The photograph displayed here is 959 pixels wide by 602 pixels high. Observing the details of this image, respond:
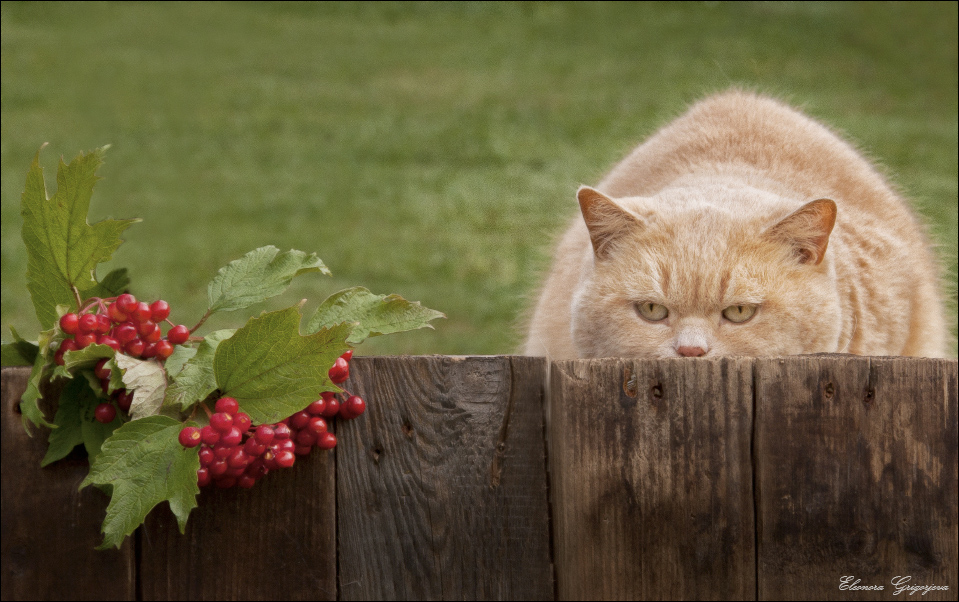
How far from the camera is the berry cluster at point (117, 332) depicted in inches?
59.8

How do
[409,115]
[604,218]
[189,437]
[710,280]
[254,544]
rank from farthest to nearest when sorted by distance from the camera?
[409,115] < [604,218] < [710,280] < [254,544] < [189,437]

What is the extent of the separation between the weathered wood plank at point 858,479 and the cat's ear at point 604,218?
0.91 meters

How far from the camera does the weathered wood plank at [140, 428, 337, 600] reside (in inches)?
65.3

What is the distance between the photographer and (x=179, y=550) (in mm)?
1659

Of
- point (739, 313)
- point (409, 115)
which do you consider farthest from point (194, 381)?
point (409, 115)

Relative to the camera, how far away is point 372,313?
168cm

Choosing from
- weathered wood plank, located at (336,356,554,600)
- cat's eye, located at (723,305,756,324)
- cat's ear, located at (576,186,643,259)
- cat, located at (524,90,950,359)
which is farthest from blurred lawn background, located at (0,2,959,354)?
weathered wood plank, located at (336,356,554,600)

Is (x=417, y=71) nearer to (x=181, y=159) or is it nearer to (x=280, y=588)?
(x=181, y=159)

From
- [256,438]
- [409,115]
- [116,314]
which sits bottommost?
[256,438]

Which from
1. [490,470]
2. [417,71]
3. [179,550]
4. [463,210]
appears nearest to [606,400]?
[490,470]

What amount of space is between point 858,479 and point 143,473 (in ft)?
3.83

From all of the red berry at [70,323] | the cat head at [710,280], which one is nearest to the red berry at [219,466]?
the red berry at [70,323]

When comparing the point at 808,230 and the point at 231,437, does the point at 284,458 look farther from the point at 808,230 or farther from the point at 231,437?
the point at 808,230

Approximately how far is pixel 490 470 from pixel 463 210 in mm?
5276
